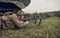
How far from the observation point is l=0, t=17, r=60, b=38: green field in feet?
6.60

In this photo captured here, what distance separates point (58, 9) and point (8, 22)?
575 mm

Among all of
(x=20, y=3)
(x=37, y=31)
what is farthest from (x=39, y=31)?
(x=20, y=3)

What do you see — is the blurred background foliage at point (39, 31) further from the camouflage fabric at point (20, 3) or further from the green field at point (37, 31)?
the camouflage fabric at point (20, 3)

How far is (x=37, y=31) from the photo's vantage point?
2.07m

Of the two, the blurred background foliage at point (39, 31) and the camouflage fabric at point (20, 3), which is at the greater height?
Result: the camouflage fabric at point (20, 3)

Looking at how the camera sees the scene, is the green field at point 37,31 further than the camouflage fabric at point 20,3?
No

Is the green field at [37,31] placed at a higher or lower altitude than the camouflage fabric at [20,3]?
lower

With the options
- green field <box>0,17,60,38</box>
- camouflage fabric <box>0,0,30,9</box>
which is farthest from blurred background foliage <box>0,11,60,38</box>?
camouflage fabric <box>0,0,30,9</box>

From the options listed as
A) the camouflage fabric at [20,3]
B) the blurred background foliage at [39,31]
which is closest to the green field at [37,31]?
the blurred background foliage at [39,31]

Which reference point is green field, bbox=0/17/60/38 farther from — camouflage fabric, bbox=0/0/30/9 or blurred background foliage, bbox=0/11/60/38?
camouflage fabric, bbox=0/0/30/9

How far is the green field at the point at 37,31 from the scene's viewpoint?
201cm

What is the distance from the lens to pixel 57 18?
2.32 m

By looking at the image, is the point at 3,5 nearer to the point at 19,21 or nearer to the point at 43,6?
the point at 19,21

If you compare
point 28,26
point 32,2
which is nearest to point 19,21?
point 28,26
